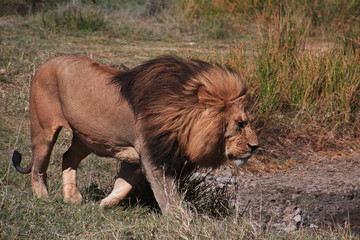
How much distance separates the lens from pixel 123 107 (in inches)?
138

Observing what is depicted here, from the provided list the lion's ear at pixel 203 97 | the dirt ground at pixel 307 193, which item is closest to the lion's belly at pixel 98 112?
the lion's ear at pixel 203 97

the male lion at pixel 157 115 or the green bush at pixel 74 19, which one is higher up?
the male lion at pixel 157 115

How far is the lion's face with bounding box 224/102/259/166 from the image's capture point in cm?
335

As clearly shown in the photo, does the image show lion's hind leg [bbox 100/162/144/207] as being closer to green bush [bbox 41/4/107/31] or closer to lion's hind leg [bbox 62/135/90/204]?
lion's hind leg [bbox 62/135/90/204]

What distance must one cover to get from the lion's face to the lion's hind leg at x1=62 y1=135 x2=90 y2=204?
1.19 m

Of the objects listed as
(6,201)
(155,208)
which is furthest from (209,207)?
(6,201)

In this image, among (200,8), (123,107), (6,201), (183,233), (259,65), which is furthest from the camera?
(200,8)

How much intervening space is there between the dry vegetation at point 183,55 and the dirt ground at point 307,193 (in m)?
0.29

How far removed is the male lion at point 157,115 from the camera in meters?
3.27

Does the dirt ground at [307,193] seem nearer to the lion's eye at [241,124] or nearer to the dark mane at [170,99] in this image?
the lion's eye at [241,124]

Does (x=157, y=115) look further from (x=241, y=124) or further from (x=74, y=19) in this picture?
(x=74, y=19)

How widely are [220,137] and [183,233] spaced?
68 centimetres

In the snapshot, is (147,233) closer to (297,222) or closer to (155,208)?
(155,208)

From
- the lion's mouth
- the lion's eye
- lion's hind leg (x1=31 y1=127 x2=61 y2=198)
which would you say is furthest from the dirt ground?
lion's hind leg (x1=31 y1=127 x2=61 y2=198)
